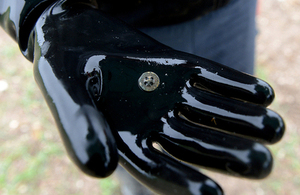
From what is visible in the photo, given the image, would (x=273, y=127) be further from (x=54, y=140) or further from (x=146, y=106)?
(x=54, y=140)

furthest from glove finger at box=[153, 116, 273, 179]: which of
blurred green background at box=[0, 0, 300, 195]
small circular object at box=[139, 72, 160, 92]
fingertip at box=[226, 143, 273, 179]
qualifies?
blurred green background at box=[0, 0, 300, 195]

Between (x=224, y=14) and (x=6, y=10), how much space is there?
3.34ft

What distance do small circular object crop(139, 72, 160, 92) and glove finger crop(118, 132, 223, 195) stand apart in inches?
7.0

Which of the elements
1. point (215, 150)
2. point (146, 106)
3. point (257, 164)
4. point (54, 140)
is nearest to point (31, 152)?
point (54, 140)

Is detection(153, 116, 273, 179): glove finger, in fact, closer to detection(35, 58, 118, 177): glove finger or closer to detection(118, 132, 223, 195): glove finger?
detection(118, 132, 223, 195): glove finger

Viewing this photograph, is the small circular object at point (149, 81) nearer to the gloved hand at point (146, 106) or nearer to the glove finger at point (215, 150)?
the gloved hand at point (146, 106)

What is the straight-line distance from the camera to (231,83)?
891 mm

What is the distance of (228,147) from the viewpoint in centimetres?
75

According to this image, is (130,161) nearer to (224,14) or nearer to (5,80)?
(224,14)

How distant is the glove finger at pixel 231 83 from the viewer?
0.88 m

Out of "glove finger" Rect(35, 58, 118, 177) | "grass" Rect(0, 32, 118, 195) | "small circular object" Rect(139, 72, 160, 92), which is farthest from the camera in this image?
"grass" Rect(0, 32, 118, 195)

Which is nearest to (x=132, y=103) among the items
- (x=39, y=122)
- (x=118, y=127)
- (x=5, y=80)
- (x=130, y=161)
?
(x=118, y=127)

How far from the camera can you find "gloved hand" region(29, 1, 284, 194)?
719 millimetres

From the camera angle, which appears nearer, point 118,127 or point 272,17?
point 118,127
